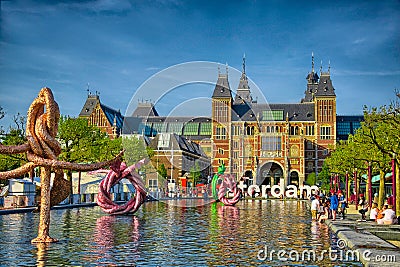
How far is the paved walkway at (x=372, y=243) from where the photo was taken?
11.3 m

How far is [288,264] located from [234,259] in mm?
1279

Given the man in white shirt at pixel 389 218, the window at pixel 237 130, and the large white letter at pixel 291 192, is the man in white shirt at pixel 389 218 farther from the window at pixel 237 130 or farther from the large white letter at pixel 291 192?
the window at pixel 237 130

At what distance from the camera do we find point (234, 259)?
491 inches

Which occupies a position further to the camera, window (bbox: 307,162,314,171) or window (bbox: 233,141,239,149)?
window (bbox: 233,141,239,149)

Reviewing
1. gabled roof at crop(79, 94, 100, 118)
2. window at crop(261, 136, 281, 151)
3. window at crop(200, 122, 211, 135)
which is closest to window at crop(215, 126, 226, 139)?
window at crop(261, 136, 281, 151)

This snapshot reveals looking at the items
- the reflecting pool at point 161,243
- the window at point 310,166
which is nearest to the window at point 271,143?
the window at point 310,166

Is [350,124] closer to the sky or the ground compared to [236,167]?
closer to the sky

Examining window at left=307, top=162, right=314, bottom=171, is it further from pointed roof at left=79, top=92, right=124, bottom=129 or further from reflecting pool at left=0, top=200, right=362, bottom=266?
reflecting pool at left=0, top=200, right=362, bottom=266

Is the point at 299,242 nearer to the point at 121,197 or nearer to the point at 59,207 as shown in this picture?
the point at 59,207

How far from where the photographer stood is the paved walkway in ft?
37.0

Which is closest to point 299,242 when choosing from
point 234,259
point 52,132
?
point 234,259

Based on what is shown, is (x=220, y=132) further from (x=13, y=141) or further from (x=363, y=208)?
(x=363, y=208)

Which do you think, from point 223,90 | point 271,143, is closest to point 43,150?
point 271,143

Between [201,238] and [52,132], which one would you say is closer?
[52,132]
